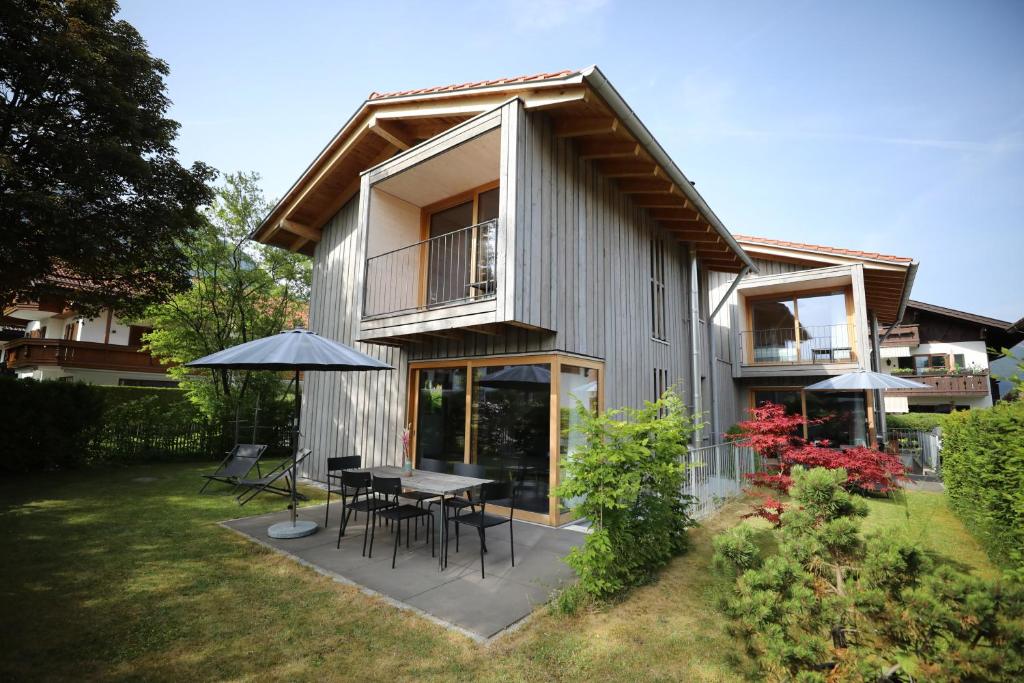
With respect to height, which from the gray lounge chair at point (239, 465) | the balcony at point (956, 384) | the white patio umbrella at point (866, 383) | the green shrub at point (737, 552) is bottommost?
the gray lounge chair at point (239, 465)

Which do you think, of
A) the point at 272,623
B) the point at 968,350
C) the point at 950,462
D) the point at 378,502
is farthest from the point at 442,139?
the point at 968,350

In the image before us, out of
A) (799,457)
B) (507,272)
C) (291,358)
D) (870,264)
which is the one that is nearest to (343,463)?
(291,358)

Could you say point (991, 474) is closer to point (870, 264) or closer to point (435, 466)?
point (435, 466)

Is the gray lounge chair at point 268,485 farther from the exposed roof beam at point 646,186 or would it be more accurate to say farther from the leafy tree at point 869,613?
the exposed roof beam at point 646,186

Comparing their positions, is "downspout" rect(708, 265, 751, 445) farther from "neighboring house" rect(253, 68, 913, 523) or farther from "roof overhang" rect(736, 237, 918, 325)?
"roof overhang" rect(736, 237, 918, 325)

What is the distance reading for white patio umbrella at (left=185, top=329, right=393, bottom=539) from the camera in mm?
5043

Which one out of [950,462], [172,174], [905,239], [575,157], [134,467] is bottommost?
[134,467]

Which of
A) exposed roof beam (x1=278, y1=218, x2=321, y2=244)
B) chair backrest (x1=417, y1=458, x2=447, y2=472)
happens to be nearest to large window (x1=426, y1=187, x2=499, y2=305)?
chair backrest (x1=417, y1=458, x2=447, y2=472)

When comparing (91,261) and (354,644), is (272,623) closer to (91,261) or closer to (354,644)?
Answer: (354,644)

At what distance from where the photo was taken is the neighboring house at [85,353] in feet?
57.7

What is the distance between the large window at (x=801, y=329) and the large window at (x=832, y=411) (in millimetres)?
999

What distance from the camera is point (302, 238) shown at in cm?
1152

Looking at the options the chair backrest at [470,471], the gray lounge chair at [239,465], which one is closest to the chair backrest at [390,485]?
the chair backrest at [470,471]

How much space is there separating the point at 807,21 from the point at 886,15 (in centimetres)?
140
